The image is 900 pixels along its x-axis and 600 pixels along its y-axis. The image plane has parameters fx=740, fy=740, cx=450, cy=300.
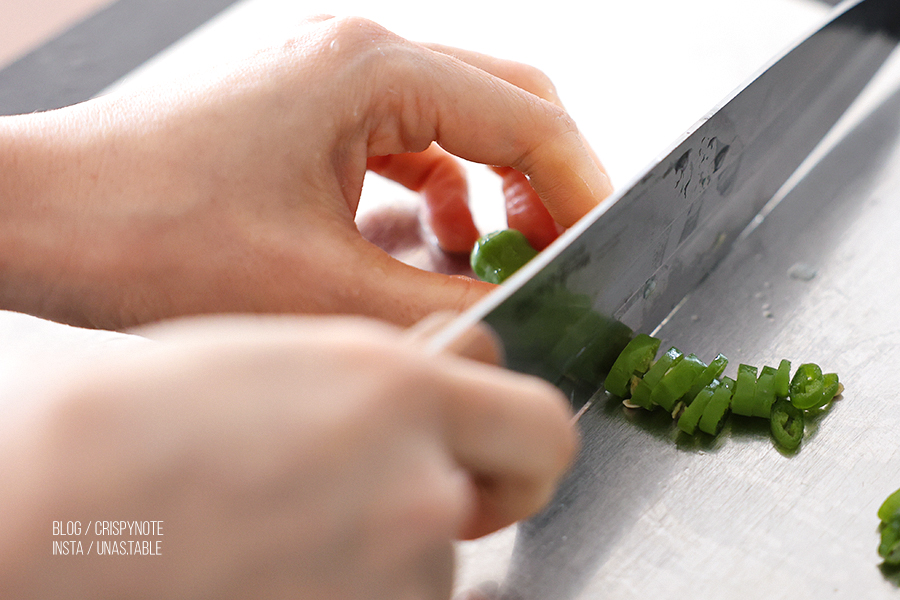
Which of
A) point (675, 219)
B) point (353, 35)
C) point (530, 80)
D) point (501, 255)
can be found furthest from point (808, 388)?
point (353, 35)

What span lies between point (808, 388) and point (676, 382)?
0.17 metres

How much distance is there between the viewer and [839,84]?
4.30ft

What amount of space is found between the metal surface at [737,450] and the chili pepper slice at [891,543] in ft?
0.05

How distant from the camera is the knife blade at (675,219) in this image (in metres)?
0.77

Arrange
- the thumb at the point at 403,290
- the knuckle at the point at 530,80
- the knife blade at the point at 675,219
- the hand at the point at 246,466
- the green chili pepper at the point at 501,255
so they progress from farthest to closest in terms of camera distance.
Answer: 1. the knuckle at the point at 530,80
2. the green chili pepper at the point at 501,255
3. the thumb at the point at 403,290
4. the knife blade at the point at 675,219
5. the hand at the point at 246,466

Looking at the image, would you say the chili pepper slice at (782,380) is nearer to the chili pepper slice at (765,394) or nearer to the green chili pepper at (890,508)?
the chili pepper slice at (765,394)

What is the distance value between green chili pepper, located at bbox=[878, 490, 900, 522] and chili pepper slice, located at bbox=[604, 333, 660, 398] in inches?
11.8

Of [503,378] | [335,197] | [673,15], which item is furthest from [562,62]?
[503,378]

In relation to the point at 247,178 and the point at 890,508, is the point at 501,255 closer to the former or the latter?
the point at 247,178

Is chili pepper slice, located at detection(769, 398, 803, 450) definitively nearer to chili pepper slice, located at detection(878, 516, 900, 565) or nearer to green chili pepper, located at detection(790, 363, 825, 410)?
green chili pepper, located at detection(790, 363, 825, 410)

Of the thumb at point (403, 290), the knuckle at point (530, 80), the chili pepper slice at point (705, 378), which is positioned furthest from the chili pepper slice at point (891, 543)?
the knuckle at point (530, 80)

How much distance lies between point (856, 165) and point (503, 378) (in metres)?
1.11

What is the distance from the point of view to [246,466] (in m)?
0.45

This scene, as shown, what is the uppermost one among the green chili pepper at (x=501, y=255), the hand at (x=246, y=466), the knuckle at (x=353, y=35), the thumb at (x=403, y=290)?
the knuckle at (x=353, y=35)
